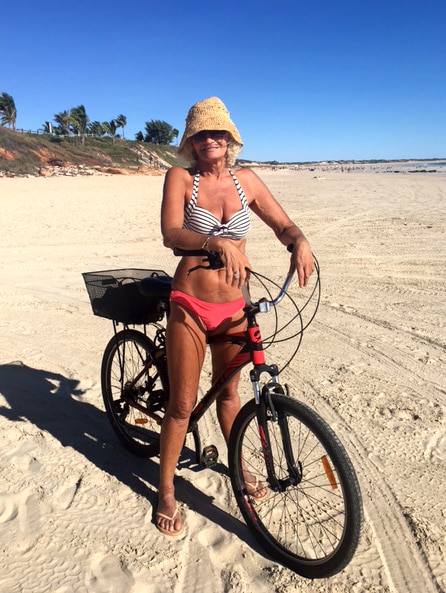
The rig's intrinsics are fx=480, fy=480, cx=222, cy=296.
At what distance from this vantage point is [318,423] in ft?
6.87

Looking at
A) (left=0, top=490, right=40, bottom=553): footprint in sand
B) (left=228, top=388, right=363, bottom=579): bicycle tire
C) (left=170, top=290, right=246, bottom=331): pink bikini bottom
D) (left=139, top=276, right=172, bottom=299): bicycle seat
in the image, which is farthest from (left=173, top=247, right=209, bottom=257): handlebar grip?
(left=0, top=490, right=40, bottom=553): footprint in sand

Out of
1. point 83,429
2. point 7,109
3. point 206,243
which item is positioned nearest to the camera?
point 206,243

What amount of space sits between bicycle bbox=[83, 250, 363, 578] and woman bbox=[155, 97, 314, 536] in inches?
5.1

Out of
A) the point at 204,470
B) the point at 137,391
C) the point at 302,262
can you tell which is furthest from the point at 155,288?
the point at 204,470

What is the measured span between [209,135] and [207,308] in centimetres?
84

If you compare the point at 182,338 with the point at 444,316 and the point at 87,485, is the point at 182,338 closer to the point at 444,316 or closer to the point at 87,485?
the point at 87,485

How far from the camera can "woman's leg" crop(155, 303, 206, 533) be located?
95.2 inches

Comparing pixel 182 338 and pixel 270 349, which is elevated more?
pixel 182 338

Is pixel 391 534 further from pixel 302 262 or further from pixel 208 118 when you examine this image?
pixel 208 118

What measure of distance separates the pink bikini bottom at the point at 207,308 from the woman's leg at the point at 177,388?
1.2 inches

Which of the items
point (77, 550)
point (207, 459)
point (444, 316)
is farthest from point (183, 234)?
point (444, 316)

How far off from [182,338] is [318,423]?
2.55ft

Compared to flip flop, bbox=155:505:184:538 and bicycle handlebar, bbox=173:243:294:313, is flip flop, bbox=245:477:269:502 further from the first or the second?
bicycle handlebar, bbox=173:243:294:313

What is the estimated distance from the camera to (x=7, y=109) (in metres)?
67.9
